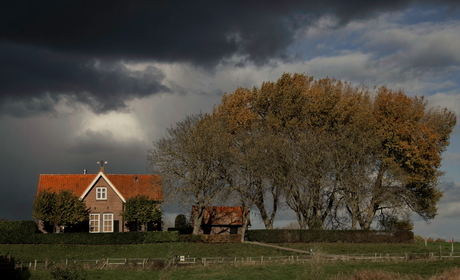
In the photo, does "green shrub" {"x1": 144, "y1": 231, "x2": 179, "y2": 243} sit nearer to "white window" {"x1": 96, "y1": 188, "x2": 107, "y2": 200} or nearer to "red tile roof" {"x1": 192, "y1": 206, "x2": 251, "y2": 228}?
"white window" {"x1": 96, "y1": 188, "x2": 107, "y2": 200}

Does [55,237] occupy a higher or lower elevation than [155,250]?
higher

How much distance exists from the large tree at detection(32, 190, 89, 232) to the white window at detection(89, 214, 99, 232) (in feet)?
10.7

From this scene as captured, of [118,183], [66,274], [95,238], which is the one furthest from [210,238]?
[66,274]

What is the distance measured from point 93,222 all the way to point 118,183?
648 cm

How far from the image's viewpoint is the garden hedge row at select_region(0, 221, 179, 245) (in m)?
53.0

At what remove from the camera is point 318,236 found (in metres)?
59.2

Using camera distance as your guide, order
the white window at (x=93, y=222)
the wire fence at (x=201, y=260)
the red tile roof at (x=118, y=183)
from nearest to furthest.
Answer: the wire fence at (x=201, y=260), the white window at (x=93, y=222), the red tile roof at (x=118, y=183)

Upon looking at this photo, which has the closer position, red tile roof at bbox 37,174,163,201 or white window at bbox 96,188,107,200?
white window at bbox 96,188,107,200

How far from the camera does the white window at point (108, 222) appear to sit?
201 ft

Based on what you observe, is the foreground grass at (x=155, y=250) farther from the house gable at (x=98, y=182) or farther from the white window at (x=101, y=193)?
the white window at (x=101, y=193)

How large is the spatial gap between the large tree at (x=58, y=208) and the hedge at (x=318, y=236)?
20234 mm

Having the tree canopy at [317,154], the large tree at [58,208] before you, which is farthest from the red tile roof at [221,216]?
the large tree at [58,208]

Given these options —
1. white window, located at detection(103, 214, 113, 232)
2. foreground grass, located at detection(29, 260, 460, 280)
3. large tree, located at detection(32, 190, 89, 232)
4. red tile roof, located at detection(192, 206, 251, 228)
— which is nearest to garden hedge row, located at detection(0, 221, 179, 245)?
large tree, located at detection(32, 190, 89, 232)

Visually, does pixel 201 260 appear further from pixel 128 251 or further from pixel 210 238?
pixel 210 238
